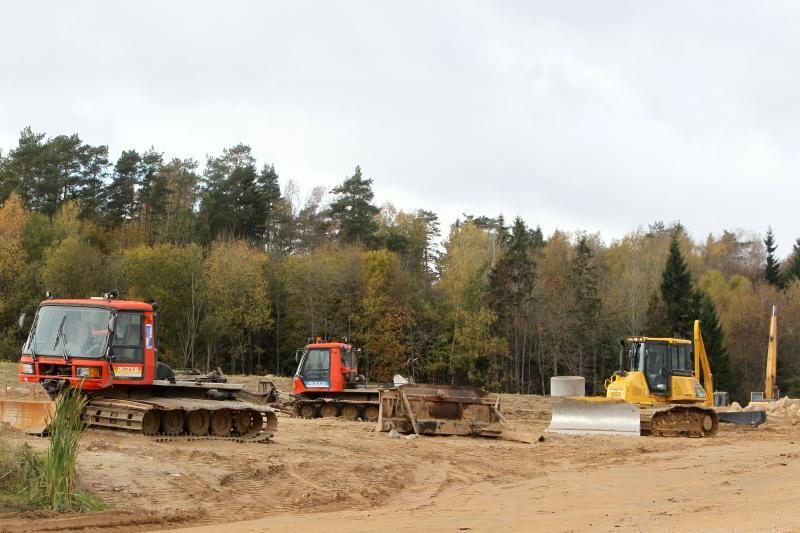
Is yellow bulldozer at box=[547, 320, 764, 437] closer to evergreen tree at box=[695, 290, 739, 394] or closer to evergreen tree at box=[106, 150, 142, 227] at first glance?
evergreen tree at box=[695, 290, 739, 394]

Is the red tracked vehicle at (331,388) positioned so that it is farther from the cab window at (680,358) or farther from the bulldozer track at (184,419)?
the bulldozer track at (184,419)

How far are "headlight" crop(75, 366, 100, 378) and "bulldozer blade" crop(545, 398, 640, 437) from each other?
13449 mm

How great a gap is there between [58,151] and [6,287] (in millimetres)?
15344

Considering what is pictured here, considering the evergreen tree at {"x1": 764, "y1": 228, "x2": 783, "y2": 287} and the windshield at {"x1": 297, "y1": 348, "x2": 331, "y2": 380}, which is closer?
the windshield at {"x1": 297, "y1": 348, "x2": 331, "y2": 380}

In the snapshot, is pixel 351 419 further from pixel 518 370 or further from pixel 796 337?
pixel 796 337

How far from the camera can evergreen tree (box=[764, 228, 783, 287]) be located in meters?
93.8

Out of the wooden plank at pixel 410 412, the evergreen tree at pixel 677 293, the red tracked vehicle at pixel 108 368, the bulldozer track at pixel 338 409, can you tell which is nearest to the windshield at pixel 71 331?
the red tracked vehicle at pixel 108 368

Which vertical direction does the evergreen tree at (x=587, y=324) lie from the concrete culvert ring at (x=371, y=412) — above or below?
above

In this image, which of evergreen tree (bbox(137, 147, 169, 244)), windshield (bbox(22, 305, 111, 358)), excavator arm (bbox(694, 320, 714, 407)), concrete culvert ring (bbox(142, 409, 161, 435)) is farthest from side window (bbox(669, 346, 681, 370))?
evergreen tree (bbox(137, 147, 169, 244))

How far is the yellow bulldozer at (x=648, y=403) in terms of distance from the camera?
83.5ft

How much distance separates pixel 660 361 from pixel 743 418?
4967 millimetres

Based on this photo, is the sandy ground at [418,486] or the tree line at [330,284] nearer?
the sandy ground at [418,486]

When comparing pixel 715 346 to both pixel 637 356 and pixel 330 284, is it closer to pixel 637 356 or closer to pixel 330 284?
pixel 330 284

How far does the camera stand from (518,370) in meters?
68.9
